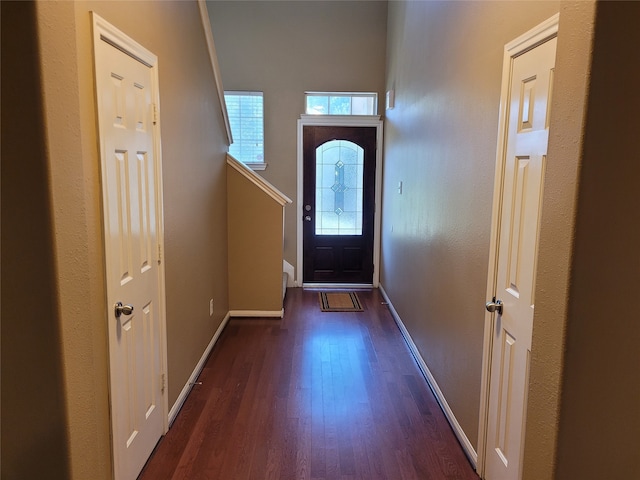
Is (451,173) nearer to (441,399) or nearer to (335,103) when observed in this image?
(441,399)

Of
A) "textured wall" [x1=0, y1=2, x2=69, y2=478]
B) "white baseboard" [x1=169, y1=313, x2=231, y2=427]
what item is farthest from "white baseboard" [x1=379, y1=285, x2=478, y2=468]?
"textured wall" [x1=0, y1=2, x2=69, y2=478]

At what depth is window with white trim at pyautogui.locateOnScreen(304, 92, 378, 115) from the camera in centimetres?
554

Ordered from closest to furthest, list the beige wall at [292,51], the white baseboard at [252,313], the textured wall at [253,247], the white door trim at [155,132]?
the white door trim at [155,132], the textured wall at [253,247], the white baseboard at [252,313], the beige wall at [292,51]

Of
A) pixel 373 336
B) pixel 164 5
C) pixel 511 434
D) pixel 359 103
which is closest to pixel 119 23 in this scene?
pixel 164 5

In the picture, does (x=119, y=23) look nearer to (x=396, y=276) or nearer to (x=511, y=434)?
(x=511, y=434)

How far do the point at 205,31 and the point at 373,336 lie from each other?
286 centimetres

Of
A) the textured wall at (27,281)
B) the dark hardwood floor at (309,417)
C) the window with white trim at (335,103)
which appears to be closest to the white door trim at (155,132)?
the dark hardwood floor at (309,417)

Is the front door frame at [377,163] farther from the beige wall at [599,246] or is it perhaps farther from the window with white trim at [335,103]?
the beige wall at [599,246]

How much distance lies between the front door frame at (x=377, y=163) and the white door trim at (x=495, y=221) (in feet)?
11.4

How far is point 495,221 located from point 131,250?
64.8 inches

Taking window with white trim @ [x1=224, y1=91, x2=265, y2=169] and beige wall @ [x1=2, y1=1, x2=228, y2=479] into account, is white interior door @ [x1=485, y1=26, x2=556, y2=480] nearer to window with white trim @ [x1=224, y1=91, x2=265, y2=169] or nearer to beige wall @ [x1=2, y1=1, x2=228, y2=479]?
beige wall @ [x1=2, y1=1, x2=228, y2=479]

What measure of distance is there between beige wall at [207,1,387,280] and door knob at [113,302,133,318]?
3.87m

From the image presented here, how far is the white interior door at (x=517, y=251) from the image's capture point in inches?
66.4

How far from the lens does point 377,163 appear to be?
5566mm
